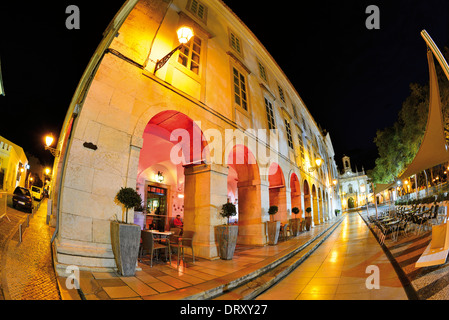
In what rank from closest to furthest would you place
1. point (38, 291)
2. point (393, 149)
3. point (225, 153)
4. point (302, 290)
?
point (38, 291), point (302, 290), point (225, 153), point (393, 149)

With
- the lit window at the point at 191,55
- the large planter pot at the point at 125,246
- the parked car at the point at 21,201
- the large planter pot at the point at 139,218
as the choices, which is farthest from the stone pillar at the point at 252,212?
the parked car at the point at 21,201

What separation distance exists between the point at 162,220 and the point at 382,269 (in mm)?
10092

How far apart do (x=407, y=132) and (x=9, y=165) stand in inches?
1623

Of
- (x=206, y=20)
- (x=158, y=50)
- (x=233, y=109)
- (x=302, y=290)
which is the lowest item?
(x=302, y=290)

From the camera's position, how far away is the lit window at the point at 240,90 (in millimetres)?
9945

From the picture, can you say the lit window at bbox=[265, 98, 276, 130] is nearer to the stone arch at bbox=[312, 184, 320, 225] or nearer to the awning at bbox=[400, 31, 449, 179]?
the awning at bbox=[400, 31, 449, 179]

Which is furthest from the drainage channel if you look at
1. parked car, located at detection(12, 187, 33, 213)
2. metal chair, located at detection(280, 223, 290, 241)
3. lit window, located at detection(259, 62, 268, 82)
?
parked car, located at detection(12, 187, 33, 213)

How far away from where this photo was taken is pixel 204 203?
697 cm

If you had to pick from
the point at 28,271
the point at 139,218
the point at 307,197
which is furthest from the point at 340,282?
the point at 307,197

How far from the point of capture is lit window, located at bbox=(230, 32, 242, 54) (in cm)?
1102

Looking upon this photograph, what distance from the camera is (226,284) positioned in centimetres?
387
